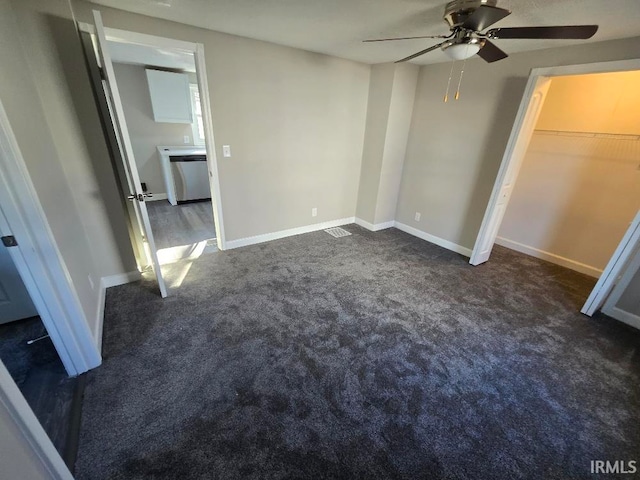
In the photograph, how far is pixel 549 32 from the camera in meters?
1.52

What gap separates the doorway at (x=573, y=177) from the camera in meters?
2.68

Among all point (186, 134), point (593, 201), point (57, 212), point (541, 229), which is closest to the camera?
point (57, 212)

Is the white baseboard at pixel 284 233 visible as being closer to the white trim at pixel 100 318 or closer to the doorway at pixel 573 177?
the white trim at pixel 100 318

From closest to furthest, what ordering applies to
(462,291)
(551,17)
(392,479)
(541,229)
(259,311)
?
(392,479), (551,17), (259,311), (462,291), (541,229)

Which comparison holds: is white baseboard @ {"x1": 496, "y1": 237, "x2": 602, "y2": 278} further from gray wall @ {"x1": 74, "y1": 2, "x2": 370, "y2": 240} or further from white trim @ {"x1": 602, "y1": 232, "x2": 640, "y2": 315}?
gray wall @ {"x1": 74, "y1": 2, "x2": 370, "y2": 240}

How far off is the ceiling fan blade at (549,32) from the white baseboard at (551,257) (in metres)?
2.88

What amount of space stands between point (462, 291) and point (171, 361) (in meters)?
2.73

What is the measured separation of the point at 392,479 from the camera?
1287mm

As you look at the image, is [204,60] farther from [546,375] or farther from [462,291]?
[546,375]

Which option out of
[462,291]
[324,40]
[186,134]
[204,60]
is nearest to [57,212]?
[204,60]

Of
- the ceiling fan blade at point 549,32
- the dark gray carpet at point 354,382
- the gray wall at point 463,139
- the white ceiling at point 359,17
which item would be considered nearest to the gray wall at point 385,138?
the gray wall at point 463,139

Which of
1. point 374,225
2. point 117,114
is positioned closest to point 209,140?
point 117,114

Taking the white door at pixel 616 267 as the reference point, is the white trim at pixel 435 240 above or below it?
below

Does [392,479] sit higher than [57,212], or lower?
lower
